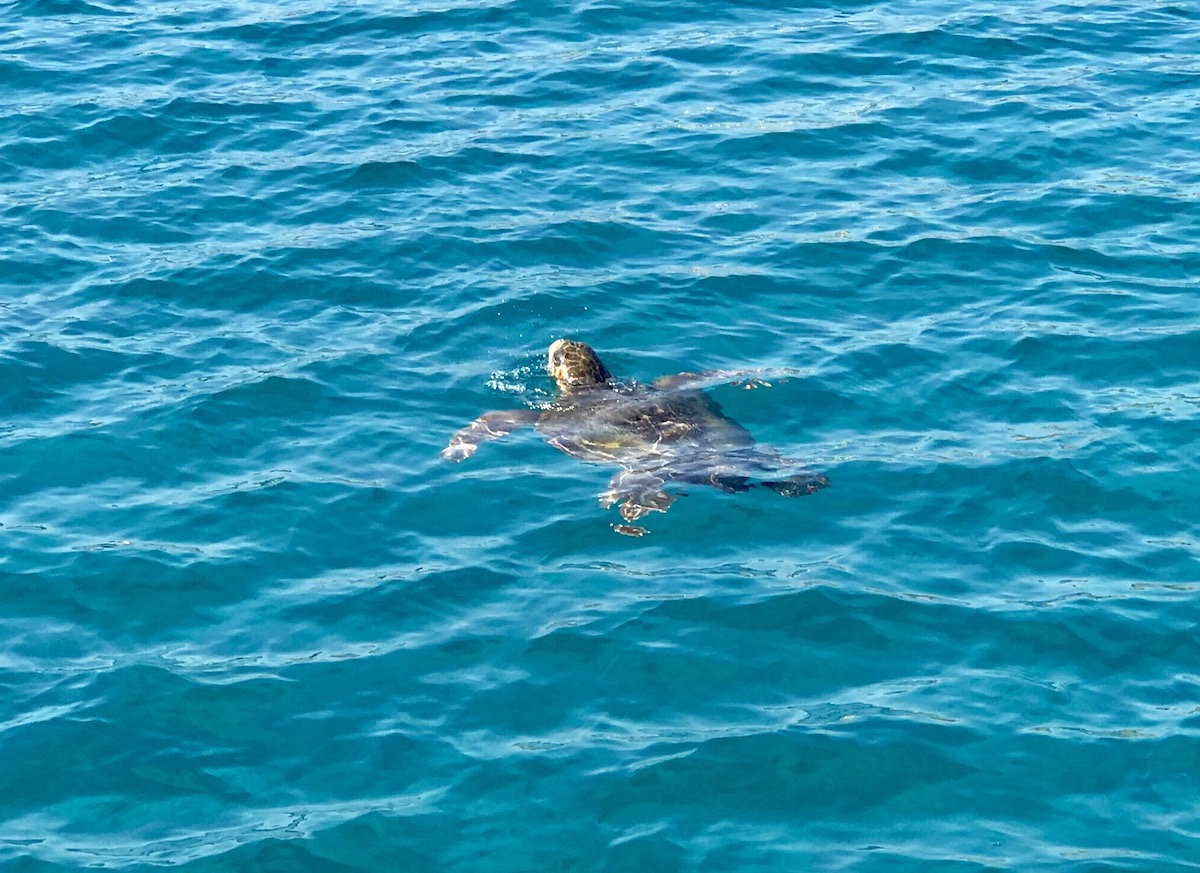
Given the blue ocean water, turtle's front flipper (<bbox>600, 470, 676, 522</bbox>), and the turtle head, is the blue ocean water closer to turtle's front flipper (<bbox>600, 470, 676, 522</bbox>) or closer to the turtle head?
turtle's front flipper (<bbox>600, 470, 676, 522</bbox>)

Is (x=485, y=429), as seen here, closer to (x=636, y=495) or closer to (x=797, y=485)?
(x=636, y=495)

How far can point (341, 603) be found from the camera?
14695 millimetres

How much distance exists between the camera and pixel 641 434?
17.1 m

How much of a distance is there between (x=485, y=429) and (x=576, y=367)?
1.42 metres

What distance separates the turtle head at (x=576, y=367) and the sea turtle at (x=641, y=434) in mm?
12

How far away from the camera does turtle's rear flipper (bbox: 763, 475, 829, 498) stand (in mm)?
16000

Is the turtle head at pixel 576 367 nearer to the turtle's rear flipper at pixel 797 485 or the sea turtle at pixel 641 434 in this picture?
the sea turtle at pixel 641 434

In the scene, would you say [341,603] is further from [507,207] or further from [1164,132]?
[1164,132]

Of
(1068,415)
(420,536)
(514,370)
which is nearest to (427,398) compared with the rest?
(514,370)

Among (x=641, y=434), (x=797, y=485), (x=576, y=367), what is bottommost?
(x=797, y=485)

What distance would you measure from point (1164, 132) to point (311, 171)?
45.7ft

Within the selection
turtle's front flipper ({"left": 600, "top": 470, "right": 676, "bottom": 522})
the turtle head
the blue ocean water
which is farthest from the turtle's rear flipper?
the turtle head

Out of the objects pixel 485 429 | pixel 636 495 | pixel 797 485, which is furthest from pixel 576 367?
pixel 797 485

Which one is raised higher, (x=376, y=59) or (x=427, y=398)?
(x=376, y=59)
